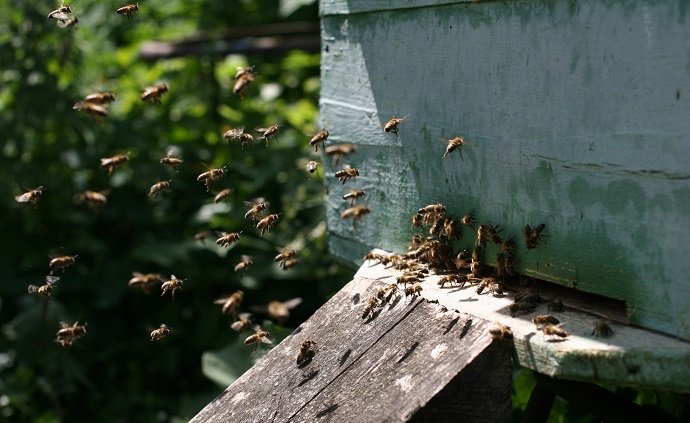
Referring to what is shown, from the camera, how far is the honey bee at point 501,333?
6.24 feet

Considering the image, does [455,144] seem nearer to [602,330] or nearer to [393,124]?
[393,124]

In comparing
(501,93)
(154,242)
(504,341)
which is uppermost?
(501,93)

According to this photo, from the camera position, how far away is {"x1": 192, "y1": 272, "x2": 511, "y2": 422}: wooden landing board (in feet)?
6.28

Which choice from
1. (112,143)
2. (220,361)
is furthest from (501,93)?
(112,143)

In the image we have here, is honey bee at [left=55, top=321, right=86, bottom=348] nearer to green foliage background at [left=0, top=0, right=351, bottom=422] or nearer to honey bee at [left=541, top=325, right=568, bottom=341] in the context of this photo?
green foliage background at [left=0, top=0, right=351, bottom=422]

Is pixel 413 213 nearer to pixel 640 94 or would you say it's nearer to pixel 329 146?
pixel 329 146

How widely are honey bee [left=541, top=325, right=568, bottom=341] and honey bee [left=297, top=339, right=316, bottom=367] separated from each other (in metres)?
0.64

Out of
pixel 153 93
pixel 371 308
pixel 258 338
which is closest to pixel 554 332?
pixel 371 308

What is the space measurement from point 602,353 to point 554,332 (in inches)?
4.8

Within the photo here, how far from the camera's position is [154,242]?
5664mm

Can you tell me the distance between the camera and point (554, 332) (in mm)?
1846

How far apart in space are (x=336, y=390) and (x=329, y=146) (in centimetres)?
111

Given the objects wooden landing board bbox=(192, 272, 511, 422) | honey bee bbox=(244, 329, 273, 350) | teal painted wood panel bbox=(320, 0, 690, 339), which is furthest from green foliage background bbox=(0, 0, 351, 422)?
wooden landing board bbox=(192, 272, 511, 422)

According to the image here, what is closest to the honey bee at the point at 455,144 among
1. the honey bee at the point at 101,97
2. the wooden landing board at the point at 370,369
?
the wooden landing board at the point at 370,369
